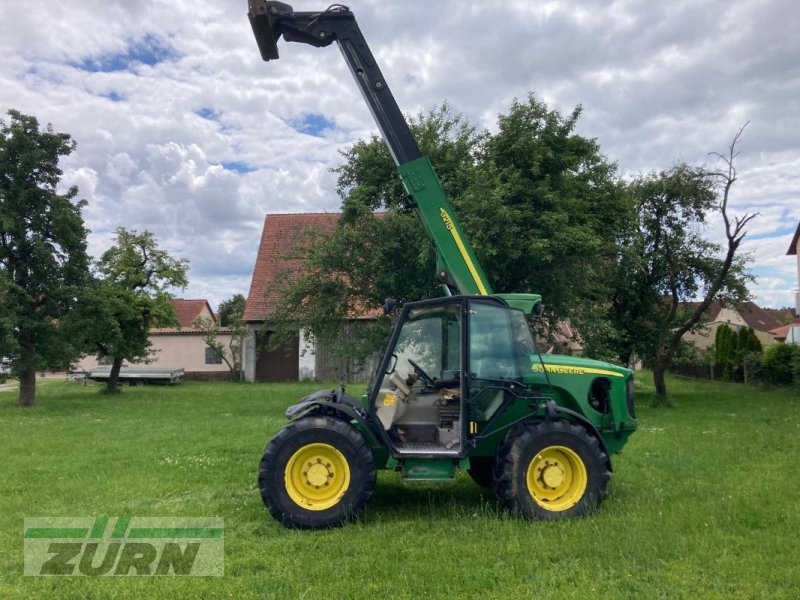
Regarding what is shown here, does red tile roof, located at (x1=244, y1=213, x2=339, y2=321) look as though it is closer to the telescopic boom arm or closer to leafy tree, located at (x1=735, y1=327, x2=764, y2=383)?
leafy tree, located at (x1=735, y1=327, x2=764, y2=383)

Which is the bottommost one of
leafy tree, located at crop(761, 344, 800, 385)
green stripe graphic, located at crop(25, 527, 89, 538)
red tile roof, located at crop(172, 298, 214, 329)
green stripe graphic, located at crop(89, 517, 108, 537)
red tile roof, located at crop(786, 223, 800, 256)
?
green stripe graphic, located at crop(25, 527, 89, 538)

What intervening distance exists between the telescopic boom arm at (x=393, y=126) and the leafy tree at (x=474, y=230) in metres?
6.72

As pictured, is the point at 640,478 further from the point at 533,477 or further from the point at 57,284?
the point at 57,284

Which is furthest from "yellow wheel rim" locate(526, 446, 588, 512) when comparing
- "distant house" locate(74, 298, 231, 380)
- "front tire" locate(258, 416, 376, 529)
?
"distant house" locate(74, 298, 231, 380)

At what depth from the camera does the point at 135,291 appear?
25953mm

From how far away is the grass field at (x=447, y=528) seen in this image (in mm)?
5020

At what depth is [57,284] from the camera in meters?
20.7

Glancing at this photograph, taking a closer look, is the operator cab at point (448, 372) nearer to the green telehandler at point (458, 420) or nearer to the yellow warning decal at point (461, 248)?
the green telehandler at point (458, 420)

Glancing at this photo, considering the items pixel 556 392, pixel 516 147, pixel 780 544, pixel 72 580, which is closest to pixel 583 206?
pixel 516 147

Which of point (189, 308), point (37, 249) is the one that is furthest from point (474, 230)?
point (189, 308)

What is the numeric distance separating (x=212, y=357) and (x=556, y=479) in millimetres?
34032

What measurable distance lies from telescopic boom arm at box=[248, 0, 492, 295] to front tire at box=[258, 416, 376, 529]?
7.97ft

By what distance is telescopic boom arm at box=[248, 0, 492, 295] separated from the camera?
26.5ft

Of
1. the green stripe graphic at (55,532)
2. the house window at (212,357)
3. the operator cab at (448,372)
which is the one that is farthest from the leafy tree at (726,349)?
the green stripe graphic at (55,532)
